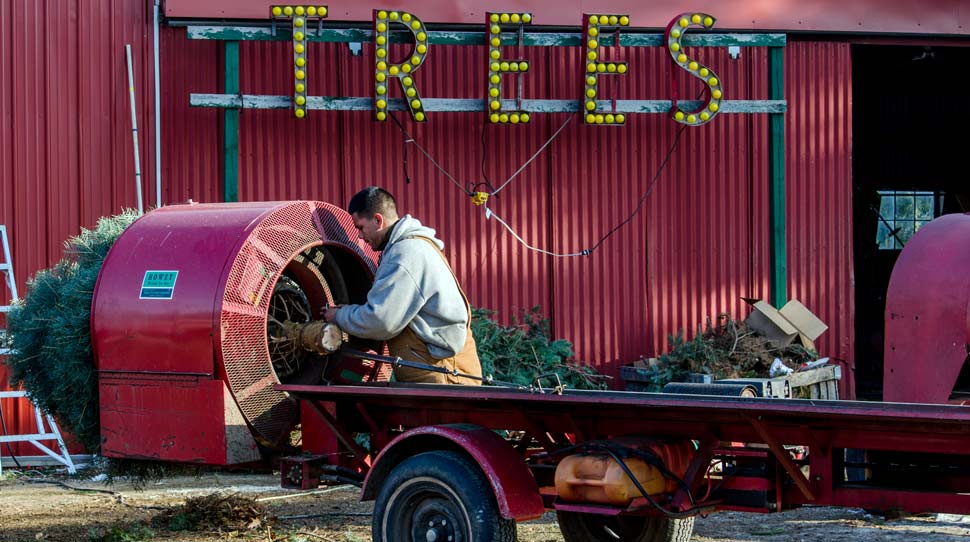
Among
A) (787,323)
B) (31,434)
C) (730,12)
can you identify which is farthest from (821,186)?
(31,434)

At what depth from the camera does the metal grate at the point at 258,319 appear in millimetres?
6461

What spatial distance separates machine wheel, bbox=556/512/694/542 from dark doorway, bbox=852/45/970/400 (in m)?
13.8

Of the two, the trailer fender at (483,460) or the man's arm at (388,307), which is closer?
the trailer fender at (483,460)

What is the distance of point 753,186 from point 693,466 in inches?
310

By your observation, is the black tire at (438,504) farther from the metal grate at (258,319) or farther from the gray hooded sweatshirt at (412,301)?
the metal grate at (258,319)

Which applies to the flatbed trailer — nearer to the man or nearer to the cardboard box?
the man

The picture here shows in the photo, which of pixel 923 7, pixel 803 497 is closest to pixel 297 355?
pixel 803 497

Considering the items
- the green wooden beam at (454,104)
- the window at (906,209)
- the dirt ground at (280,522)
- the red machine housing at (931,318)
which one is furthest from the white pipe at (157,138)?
the window at (906,209)

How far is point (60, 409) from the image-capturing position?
696 cm

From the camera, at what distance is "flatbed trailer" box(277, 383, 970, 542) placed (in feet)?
15.8

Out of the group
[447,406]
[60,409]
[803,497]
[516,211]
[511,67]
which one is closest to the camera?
[803,497]

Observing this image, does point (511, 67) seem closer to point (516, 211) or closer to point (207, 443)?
point (516, 211)

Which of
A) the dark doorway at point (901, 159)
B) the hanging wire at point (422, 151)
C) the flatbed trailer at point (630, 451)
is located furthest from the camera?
the dark doorway at point (901, 159)

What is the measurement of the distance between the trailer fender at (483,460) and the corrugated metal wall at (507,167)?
6.30 meters
